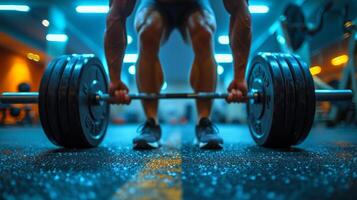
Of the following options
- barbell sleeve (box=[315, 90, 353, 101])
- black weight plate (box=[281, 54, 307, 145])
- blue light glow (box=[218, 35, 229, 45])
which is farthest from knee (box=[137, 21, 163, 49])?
blue light glow (box=[218, 35, 229, 45])

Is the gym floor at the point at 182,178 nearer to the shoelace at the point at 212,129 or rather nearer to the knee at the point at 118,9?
the shoelace at the point at 212,129

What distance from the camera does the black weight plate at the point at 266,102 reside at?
1.16 meters

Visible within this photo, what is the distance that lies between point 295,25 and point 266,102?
86.0 inches

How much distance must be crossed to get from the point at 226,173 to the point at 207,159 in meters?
0.23

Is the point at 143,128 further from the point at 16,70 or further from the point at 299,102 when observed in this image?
the point at 16,70

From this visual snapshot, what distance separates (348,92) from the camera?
1338 millimetres

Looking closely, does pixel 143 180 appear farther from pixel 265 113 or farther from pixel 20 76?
pixel 20 76

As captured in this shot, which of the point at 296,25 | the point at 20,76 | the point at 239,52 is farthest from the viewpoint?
the point at 296,25

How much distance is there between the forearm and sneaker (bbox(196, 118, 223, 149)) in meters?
0.26

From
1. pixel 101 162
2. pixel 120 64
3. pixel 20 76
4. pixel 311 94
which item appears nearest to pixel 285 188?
pixel 101 162

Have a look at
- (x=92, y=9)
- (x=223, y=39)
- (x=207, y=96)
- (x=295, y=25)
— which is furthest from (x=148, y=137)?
(x=223, y=39)

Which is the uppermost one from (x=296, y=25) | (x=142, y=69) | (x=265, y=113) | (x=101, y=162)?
(x=296, y=25)

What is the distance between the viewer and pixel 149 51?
4.59 feet

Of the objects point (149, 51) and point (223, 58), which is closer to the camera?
point (149, 51)
